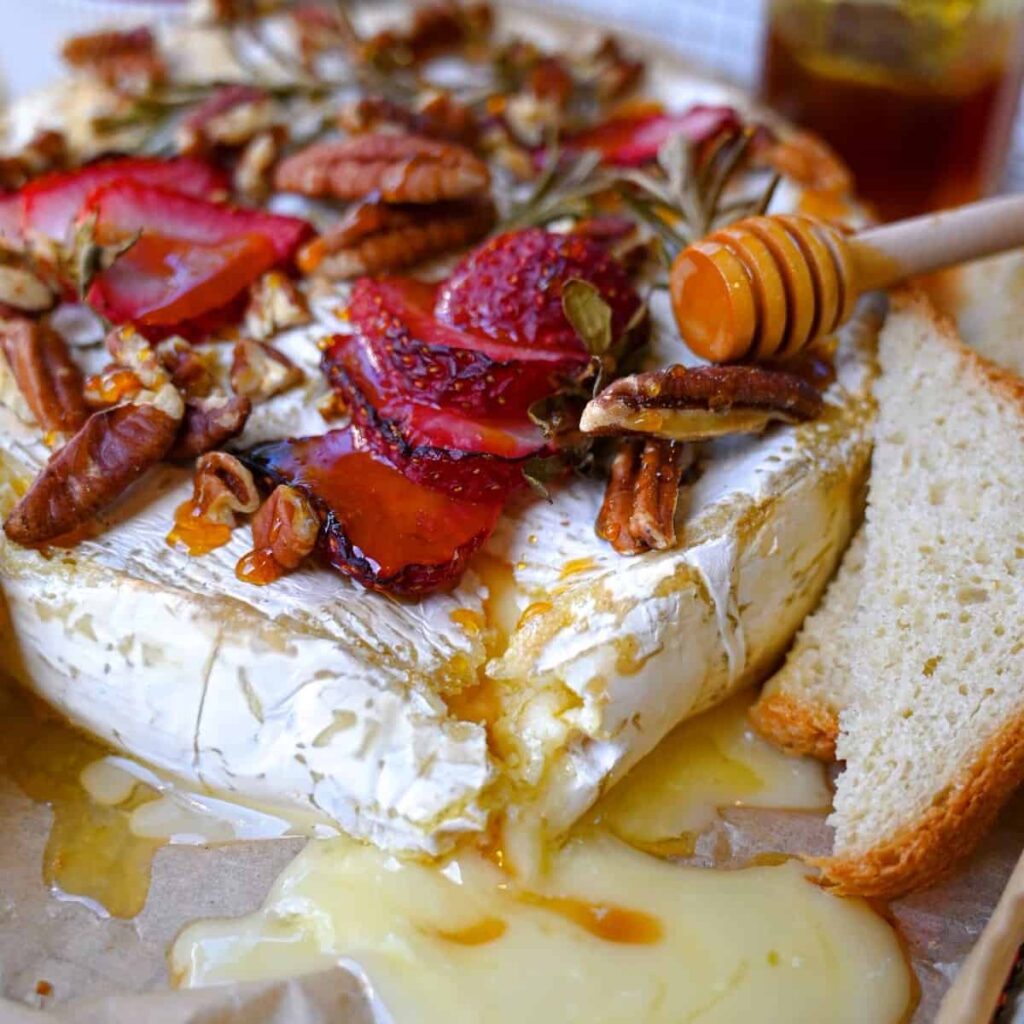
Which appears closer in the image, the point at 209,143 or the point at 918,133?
the point at 209,143

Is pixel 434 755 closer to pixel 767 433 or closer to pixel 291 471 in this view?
pixel 291 471

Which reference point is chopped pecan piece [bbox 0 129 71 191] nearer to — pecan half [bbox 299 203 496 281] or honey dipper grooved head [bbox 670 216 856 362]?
pecan half [bbox 299 203 496 281]

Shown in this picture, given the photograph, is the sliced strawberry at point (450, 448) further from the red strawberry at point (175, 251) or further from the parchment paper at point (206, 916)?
the parchment paper at point (206, 916)

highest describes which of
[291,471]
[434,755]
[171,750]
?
[291,471]

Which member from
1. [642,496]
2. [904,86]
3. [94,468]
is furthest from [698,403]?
[904,86]

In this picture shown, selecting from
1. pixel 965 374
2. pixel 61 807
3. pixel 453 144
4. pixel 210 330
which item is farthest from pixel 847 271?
pixel 61 807
